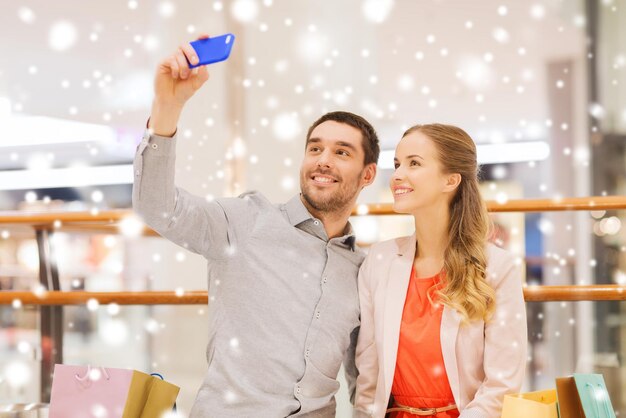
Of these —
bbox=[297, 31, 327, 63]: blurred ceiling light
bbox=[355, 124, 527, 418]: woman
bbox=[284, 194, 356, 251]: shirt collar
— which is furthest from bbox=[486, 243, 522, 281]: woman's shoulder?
bbox=[297, 31, 327, 63]: blurred ceiling light

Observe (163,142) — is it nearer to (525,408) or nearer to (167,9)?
(525,408)

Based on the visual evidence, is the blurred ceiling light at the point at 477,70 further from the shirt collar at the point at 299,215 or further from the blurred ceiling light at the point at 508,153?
the shirt collar at the point at 299,215

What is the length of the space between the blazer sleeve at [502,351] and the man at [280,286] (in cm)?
36

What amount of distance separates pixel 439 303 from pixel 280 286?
41 cm

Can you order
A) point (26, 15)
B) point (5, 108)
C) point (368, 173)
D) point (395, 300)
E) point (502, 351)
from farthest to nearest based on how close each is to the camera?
point (5, 108) → point (26, 15) → point (368, 173) → point (395, 300) → point (502, 351)

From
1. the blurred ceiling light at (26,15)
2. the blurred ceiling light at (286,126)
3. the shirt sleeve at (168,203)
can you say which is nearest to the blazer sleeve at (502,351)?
the shirt sleeve at (168,203)

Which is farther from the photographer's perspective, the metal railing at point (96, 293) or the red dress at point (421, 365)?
the metal railing at point (96, 293)

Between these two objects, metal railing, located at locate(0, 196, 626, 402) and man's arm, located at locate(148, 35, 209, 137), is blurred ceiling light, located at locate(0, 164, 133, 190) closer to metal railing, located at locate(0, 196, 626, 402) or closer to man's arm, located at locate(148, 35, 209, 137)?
metal railing, located at locate(0, 196, 626, 402)

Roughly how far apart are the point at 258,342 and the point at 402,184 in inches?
21.8

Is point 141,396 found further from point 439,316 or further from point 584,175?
point 584,175

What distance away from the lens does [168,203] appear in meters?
1.53

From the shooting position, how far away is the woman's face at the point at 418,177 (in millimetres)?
1779

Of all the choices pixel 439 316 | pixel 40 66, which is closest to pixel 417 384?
pixel 439 316

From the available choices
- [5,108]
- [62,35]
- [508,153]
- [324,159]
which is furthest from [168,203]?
[5,108]
